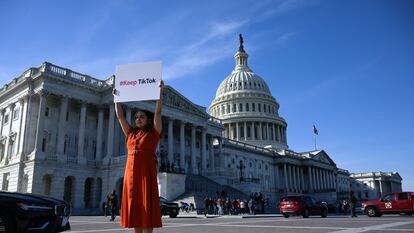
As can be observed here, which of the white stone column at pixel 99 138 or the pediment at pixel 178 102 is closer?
the white stone column at pixel 99 138

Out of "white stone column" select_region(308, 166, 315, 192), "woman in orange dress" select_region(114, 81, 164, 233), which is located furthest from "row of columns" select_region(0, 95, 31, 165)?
"white stone column" select_region(308, 166, 315, 192)

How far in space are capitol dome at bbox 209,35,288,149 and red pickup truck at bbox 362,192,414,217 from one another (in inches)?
3202

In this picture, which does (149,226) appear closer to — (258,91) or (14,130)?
(14,130)

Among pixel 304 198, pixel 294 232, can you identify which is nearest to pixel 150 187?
pixel 294 232

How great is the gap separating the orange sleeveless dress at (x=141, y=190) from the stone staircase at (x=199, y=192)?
1331 inches

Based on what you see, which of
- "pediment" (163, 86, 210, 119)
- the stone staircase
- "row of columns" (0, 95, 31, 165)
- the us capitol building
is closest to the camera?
the stone staircase

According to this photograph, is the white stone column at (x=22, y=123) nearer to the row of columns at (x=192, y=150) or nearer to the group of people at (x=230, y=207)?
the row of columns at (x=192, y=150)

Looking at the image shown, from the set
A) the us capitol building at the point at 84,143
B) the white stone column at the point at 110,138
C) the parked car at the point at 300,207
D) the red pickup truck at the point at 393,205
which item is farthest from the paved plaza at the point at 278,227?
the white stone column at the point at 110,138

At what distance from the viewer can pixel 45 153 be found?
144 ft

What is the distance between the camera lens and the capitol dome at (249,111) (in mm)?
114062

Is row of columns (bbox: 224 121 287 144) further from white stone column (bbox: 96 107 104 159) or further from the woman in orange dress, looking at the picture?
the woman in orange dress

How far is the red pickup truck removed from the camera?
1083 inches

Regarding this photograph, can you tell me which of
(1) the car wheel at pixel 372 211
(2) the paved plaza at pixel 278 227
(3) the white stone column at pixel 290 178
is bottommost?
(2) the paved plaza at pixel 278 227

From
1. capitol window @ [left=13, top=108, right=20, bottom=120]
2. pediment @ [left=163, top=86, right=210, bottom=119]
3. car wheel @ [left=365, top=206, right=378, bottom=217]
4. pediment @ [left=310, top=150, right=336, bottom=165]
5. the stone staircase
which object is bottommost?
car wheel @ [left=365, top=206, right=378, bottom=217]
